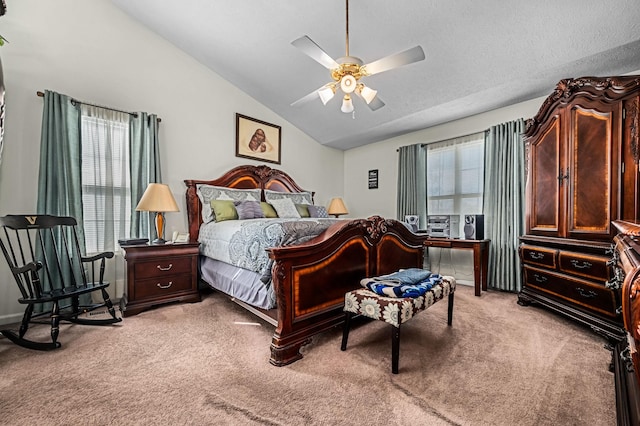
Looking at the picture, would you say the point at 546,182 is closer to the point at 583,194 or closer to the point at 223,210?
the point at 583,194

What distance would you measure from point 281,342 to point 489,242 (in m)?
3.15

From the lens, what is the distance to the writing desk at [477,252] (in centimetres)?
344

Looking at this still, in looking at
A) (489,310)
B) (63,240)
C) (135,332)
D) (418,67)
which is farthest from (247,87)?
(489,310)

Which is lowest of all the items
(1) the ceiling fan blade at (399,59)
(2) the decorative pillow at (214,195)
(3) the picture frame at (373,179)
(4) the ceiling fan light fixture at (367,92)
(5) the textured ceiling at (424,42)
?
(2) the decorative pillow at (214,195)

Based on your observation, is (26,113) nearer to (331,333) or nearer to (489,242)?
(331,333)

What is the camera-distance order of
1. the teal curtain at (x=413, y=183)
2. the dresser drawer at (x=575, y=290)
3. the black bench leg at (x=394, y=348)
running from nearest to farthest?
the black bench leg at (x=394, y=348), the dresser drawer at (x=575, y=290), the teal curtain at (x=413, y=183)

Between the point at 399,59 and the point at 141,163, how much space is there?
297cm

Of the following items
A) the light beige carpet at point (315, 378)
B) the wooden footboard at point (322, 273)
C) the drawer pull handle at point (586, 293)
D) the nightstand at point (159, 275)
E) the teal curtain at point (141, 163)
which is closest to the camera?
the light beige carpet at point (315, 378)

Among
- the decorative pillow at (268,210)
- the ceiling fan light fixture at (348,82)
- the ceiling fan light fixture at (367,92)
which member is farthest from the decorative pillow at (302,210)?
the ceiling fan light fixture at (348,82)

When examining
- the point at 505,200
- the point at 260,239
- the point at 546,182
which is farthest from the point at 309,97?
the point at 505,200

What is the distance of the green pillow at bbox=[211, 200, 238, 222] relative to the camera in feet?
11.3

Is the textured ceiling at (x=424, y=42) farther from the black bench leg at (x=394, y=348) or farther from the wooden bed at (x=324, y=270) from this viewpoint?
the black bench leg at (x=394, y=348)

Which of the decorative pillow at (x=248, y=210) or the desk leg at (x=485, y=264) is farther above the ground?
the decorative pillow at (x=248, y=210)

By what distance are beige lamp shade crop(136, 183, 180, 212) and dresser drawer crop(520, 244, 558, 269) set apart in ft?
12.4
